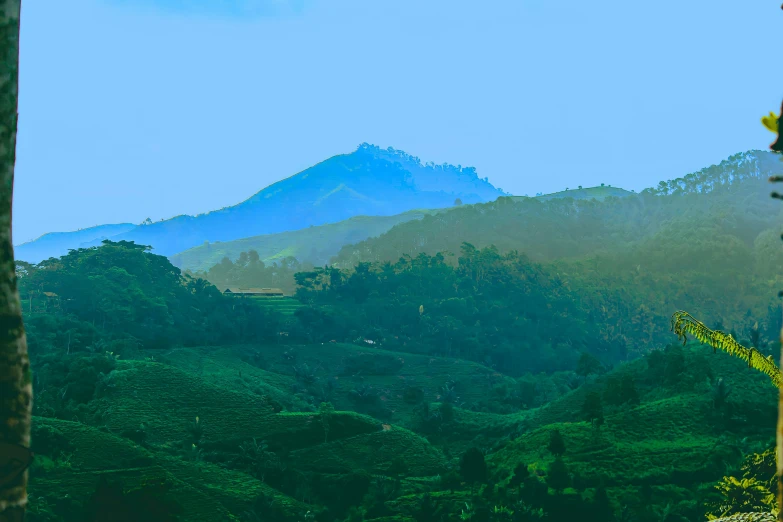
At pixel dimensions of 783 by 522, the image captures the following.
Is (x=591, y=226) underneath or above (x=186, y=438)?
above

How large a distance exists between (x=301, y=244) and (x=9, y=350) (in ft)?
590

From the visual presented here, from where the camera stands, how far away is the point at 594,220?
12950 cm

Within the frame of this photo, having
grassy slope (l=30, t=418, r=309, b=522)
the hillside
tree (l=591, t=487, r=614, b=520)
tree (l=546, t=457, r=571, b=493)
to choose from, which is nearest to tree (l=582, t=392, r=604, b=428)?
tree (l=546, t=457, r=571, b=493)

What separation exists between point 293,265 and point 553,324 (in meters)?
52.5

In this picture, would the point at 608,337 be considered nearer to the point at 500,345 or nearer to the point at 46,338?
the point at 500,345

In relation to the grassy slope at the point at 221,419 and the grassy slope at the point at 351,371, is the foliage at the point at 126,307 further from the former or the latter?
the grassy slope at the point at 221,419

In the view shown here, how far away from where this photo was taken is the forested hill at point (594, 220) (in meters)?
118

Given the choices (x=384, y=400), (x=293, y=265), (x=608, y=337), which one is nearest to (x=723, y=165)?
(x=608, y=337)

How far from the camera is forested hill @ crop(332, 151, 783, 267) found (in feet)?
387

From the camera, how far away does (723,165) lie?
130375 millimetres

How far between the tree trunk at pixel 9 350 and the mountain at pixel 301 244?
161 metres

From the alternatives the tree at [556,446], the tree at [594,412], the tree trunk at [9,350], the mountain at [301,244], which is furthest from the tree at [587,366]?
the mountain at [301,244]

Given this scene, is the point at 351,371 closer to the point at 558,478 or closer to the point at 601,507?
the point at 558,478

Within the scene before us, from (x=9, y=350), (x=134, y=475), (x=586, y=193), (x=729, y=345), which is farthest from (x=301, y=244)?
(x=9, y=350)
